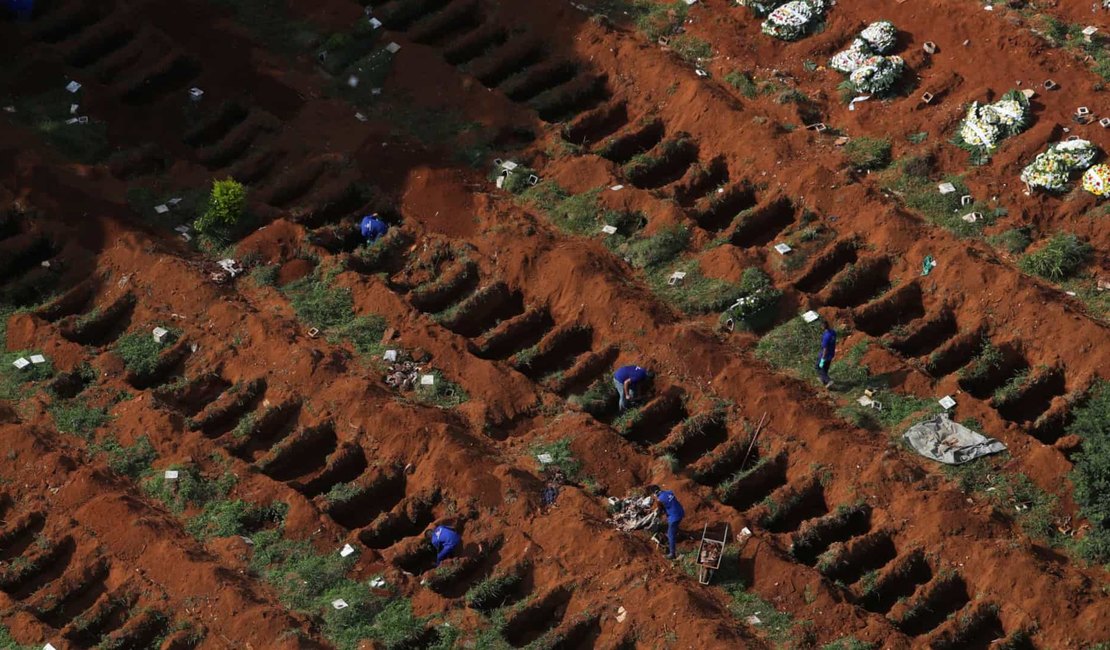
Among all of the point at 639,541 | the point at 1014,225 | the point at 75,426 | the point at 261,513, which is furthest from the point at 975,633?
the point at 75,426

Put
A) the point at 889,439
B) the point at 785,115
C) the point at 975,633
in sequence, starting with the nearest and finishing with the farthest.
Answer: the point at 975,633 → the point at 889,439 → the point at 785,115

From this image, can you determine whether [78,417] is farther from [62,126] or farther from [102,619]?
[62,126]

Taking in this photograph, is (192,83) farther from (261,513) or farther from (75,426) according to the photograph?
(261,513)

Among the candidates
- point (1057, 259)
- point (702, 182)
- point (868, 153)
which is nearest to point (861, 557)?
point (1057, 259)

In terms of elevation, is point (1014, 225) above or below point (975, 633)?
above

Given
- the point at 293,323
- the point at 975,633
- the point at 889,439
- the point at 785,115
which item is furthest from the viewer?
the point at 785,115

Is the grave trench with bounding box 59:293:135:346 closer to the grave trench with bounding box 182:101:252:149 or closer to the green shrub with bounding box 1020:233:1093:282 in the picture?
the grave trench with bounding box 182:101:252:149
